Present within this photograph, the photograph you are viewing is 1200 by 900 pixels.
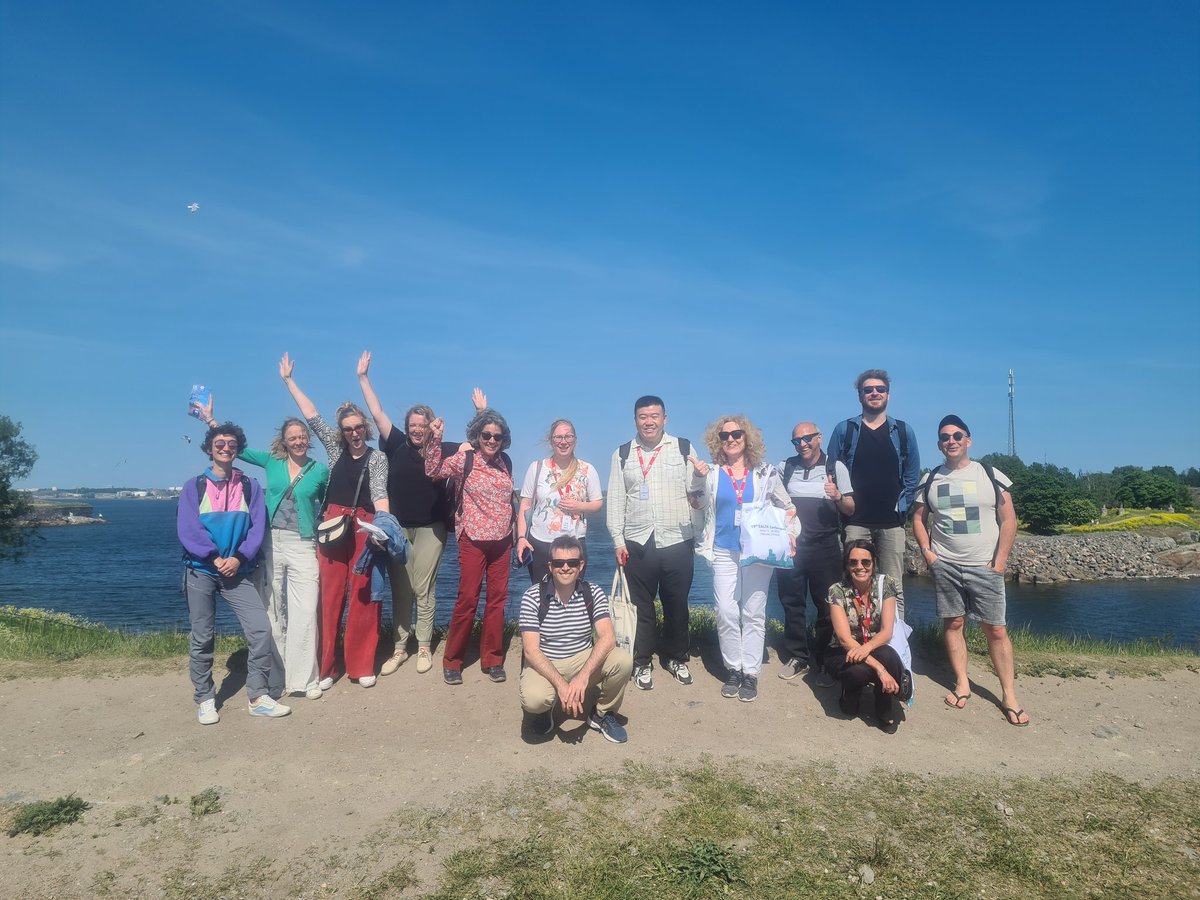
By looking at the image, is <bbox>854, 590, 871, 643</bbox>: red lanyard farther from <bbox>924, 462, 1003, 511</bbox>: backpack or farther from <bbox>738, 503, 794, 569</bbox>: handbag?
<bbox>924, 462, 1003, 511</bbox>: backpack

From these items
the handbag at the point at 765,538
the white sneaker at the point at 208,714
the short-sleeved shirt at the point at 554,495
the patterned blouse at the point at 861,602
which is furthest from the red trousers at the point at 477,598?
the patterned blouse at the point at 861,602

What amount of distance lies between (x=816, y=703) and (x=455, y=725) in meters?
2.93

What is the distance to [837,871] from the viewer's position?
333cm

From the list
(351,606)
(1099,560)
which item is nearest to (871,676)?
(351,606)

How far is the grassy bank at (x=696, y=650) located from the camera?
655cm

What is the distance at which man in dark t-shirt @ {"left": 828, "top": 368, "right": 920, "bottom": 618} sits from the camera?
5957 mm

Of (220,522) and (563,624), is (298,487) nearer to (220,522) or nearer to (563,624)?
(220,522)

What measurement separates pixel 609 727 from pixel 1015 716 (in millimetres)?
3222

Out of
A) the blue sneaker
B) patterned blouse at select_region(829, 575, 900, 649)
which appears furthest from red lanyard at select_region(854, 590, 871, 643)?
the blue sneaker

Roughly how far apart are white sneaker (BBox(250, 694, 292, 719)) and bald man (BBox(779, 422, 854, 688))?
4.29 meters

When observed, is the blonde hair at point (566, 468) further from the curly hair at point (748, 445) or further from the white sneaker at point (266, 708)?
the white sneaker at point (266, 708)

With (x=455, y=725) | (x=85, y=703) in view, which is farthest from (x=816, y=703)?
(x=85, y=703)

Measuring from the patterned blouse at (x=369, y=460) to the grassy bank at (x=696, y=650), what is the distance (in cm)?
195

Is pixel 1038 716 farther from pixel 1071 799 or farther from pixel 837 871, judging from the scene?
pixel 837 871
